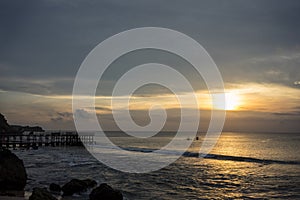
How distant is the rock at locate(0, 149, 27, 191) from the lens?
72.9 ft

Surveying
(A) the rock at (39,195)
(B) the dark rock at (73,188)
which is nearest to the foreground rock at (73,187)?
(B) the dark rock at (73,188)

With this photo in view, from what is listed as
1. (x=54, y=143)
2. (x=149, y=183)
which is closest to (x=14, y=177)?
(x=149, y=183)

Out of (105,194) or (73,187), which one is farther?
(73,187)

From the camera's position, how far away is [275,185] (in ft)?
94.1

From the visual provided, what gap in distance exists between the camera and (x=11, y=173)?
22.7 metres

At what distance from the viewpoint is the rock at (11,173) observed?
72.9 feet

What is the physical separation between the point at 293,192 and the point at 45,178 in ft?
69.0

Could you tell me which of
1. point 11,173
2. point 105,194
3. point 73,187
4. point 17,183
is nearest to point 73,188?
point 73,187

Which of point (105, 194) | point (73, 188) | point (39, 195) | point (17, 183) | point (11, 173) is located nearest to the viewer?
point (39, 195)

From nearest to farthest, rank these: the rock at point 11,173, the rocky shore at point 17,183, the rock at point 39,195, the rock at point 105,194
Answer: the rock at point 39,195 → the rock at point 105,194 → the rocky shore at point 17,183 → the rock at point 11,173

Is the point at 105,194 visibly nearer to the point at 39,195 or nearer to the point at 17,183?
the point at 39,195

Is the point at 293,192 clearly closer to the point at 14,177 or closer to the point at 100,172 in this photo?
the point at 100,172

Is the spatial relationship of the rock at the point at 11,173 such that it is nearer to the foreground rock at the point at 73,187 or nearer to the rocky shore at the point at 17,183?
the rocky shore at the point at 17,183

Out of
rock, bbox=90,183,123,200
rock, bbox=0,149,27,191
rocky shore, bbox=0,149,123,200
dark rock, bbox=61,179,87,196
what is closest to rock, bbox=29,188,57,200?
rock, bbox=90,183,123,200
